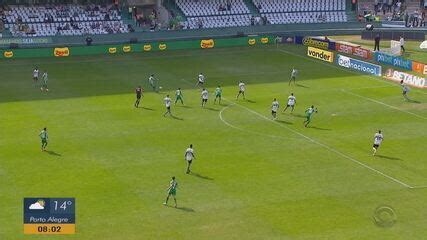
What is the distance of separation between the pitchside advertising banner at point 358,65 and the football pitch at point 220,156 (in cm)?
198

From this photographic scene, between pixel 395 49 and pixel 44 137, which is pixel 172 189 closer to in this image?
pixel 44 137

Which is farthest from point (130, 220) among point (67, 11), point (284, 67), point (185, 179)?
point (67, 11)

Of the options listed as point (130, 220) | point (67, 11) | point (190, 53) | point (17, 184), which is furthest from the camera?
→ point (67, 11)

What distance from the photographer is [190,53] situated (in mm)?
87750

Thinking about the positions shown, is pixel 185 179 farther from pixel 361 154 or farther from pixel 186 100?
pixel 186 100

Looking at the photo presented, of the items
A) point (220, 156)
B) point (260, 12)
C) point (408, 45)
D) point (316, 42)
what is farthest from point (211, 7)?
point (220, 156)

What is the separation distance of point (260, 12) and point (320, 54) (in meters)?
25.9

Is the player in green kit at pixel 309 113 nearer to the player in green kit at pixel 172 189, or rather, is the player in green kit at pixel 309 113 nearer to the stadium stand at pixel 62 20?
the player in green kit at pixel 172 189

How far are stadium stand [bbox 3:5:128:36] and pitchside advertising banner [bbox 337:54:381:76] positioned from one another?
99.1 ft

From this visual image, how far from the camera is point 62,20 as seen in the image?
9775 centimetres

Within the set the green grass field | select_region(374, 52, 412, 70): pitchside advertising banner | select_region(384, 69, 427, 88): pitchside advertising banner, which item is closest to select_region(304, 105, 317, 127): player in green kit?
select_region(384, 69, 427, 88): pitchside advertising banner

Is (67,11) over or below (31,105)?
over

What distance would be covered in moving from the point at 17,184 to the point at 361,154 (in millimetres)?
21291
